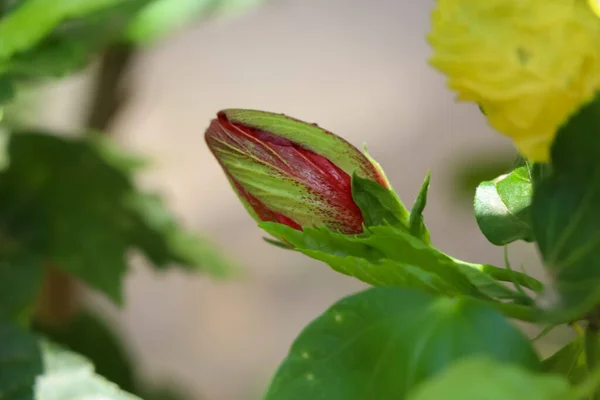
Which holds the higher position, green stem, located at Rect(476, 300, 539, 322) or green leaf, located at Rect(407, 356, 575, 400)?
green leaf, located at Rect(407, 356, 575, 400)

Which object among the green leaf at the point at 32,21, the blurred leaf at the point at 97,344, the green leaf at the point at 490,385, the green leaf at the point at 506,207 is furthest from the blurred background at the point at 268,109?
the green leaf at the point at 490,385

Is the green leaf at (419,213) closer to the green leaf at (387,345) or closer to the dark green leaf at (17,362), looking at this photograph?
the green leaf at (387,345)

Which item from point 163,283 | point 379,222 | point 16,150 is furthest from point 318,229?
point 163,283

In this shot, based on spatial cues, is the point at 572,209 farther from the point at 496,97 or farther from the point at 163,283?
the point at 163,283

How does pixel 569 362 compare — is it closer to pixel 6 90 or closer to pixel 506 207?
pixel 506 207

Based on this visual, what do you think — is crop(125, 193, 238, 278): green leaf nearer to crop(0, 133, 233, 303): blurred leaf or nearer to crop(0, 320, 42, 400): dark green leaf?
crop(0, 133, 233, 303): blurred leaf

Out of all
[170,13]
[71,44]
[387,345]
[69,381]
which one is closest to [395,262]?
[387,345]

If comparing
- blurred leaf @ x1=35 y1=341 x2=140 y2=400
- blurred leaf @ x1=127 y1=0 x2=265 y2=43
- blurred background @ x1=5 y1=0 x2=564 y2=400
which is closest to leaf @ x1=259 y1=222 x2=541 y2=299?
blurred leaf @ x1=35 y1=341 x2=140 y2=400
